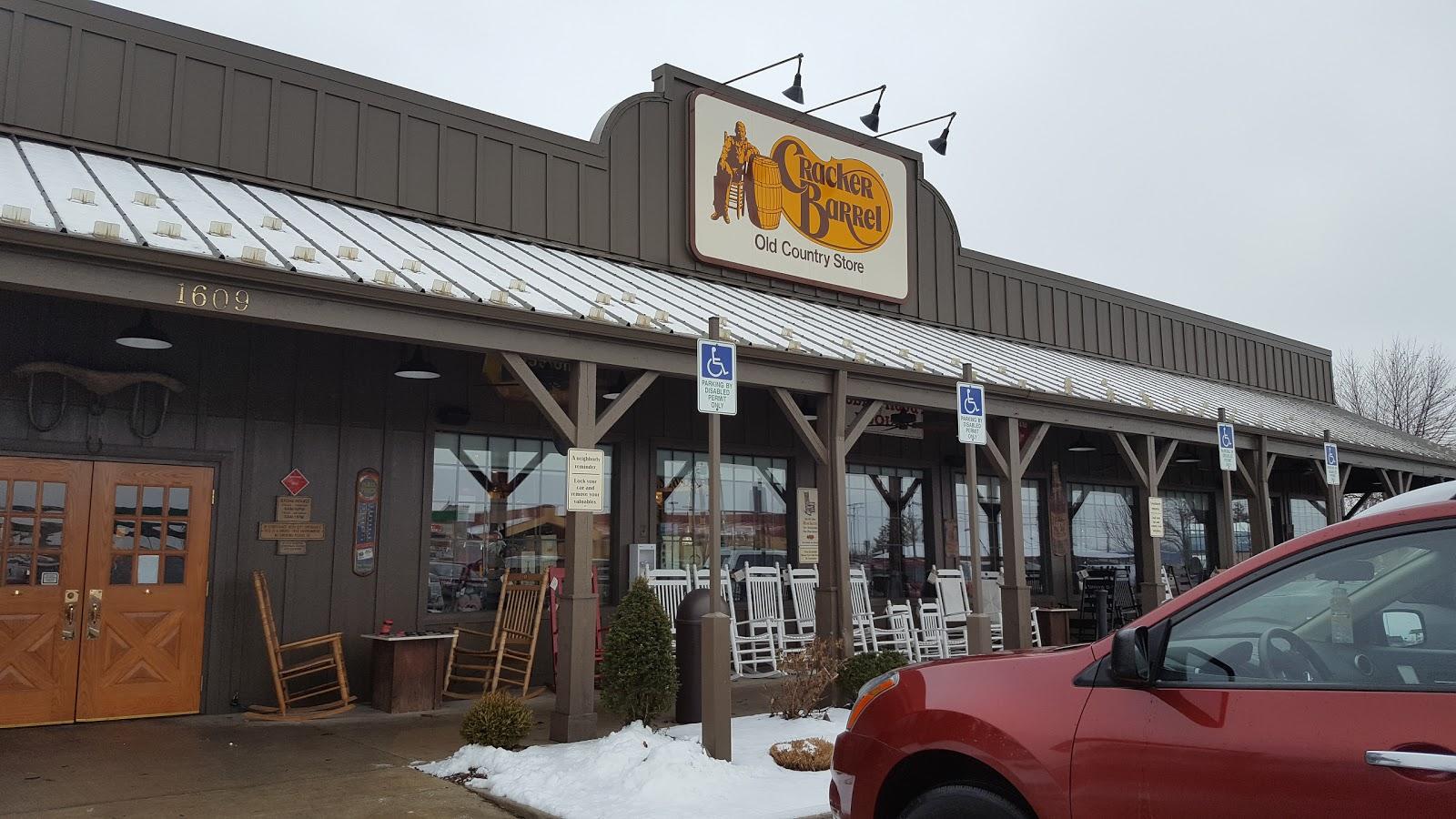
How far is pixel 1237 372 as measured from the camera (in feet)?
71.4

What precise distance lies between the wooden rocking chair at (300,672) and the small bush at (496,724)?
2.16 meters

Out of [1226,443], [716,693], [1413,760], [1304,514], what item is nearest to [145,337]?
[716,693]

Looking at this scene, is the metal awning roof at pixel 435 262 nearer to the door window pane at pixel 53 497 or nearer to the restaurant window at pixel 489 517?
the restaurant window at pixel 489 517

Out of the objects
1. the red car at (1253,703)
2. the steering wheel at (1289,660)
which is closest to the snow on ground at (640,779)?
the red car at (1253,703)

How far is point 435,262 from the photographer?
8930 mm

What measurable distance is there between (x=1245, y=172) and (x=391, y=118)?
47010 mm

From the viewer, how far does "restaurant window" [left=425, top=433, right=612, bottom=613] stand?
1062 cm

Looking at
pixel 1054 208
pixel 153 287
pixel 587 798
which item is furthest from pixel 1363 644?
pixel 1054 208

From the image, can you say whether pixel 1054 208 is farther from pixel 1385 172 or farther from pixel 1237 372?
pixel 1237 372

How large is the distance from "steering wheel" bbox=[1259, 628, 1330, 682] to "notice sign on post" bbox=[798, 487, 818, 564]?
34.1ft

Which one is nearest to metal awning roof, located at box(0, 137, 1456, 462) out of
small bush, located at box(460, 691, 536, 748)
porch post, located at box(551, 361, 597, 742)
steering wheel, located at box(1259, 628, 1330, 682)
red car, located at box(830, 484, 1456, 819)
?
porch post, located at box(551, 361, 597, 742)

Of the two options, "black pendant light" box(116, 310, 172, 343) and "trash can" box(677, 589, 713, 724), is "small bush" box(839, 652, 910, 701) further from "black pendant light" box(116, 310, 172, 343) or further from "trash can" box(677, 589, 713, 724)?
"black pendant light" box(116, 310, 172, 343)

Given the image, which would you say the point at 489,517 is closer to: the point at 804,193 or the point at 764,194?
the point at 764,194

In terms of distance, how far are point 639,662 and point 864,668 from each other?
2315mm
